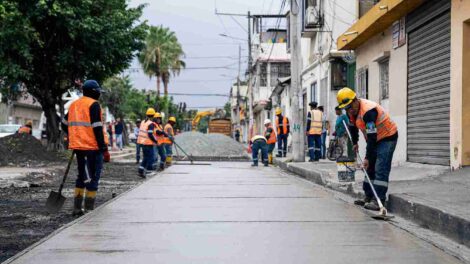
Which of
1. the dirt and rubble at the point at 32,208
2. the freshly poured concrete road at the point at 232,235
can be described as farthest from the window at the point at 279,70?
the freshly poured concrete road at the point at 232,235

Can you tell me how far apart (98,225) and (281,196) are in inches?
152

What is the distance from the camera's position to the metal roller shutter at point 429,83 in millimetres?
12344

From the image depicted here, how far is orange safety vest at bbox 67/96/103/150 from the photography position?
27.6 feet

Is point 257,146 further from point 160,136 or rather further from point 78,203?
point 78,203

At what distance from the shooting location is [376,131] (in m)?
8.27

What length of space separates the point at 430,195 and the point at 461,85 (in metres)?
3.65

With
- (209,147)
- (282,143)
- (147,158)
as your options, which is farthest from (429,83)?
(209,147)

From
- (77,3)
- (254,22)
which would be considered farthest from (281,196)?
(254,22)

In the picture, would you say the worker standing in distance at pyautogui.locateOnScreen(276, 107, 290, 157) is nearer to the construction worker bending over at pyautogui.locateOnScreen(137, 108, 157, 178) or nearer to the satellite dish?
the satellite dish

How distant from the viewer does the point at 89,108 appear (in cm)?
845

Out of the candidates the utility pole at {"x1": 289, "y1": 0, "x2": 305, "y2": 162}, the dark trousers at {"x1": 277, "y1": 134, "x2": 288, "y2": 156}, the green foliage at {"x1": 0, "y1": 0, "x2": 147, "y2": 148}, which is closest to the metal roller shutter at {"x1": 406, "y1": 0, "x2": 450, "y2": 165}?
the utility pole at {"x1": 289, "y1": 0, "x2": 305, "y2": 162}

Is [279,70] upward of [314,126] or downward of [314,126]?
upward

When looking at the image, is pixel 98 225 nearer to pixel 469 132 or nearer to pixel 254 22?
pixel 469 132

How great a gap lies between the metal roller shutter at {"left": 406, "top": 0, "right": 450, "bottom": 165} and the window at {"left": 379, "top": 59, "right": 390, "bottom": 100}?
2446 mm
